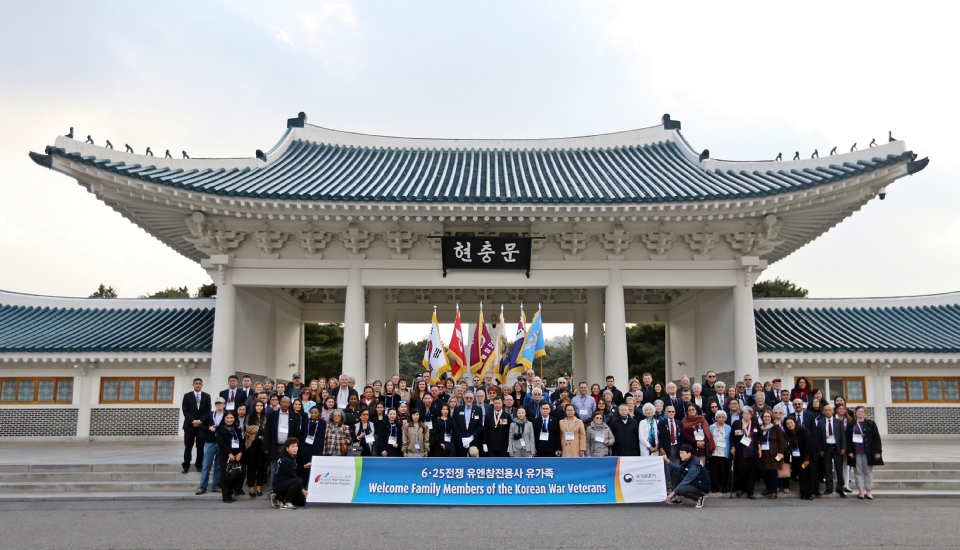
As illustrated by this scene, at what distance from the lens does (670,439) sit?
9547 mm

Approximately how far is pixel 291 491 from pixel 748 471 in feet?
Result: 19.5

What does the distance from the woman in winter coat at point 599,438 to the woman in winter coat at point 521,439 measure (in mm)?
797

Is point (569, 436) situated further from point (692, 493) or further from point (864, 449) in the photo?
point (864, 449)

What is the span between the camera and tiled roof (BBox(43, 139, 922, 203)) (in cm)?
1236

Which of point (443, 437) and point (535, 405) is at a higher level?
point (535, 405)

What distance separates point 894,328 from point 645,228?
6682 mm

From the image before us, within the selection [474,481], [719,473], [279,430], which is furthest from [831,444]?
[279,430]

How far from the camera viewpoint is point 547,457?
9.02 meters

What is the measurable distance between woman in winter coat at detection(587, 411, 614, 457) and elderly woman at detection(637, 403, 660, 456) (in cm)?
43

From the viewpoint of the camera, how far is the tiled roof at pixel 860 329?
14461 mm

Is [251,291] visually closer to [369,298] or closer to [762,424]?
[369,298]

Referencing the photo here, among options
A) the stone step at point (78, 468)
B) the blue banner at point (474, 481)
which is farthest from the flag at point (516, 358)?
the stone step at point (78, 468)

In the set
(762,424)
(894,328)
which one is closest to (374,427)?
(762,424)

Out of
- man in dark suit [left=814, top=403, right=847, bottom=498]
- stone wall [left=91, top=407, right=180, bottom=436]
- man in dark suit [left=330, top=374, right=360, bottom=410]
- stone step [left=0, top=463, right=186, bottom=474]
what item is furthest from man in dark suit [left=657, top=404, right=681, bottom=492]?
stone wall [left=91, top=407, right=180, bottom=436]
